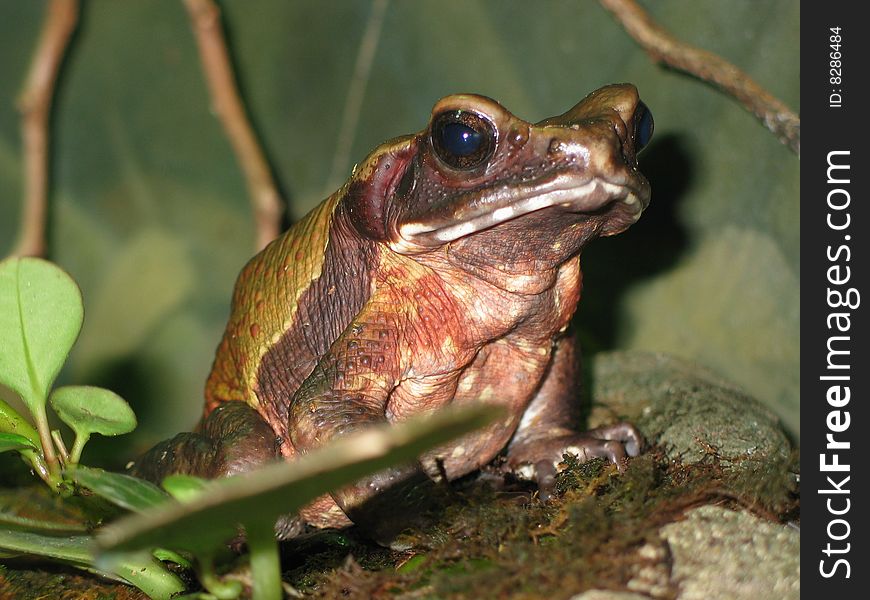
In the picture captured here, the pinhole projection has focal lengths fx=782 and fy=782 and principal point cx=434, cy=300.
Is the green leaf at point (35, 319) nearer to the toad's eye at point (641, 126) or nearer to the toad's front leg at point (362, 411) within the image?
the toad's front leg at point (362, 411)

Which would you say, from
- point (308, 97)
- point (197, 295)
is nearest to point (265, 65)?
point (308, 97)

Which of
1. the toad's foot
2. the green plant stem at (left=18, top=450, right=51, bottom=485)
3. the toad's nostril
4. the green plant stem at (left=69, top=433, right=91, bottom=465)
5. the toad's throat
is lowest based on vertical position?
the toad's foot

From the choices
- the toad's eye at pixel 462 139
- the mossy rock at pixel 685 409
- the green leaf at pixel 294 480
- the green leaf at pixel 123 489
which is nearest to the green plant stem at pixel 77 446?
the green leaf at pixel 123 489

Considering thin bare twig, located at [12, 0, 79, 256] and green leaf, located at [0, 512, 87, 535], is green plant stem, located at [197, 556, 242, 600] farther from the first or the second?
thin bare twig, located at [12, 0, 79, 256]

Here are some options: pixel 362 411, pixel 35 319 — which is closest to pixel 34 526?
pixel 35 319

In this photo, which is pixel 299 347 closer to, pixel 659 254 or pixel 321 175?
pixel 659 254

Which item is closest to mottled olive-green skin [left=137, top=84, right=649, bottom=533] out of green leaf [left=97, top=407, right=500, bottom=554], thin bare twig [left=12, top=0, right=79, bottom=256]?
green leaf [left=97, top=407, right=500, bottom=554]
